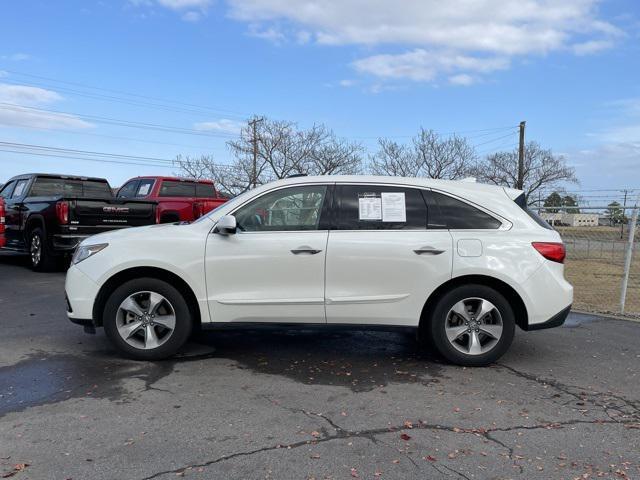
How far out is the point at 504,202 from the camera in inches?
204

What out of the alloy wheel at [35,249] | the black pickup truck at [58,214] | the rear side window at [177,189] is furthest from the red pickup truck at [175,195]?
the alloy wheel at [35,249]

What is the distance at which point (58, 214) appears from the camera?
998 cm

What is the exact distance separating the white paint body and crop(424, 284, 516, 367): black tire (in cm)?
15

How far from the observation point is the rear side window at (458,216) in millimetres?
5078

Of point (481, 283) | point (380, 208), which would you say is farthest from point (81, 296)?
point (481, 283)

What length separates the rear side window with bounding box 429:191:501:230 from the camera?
5078mm

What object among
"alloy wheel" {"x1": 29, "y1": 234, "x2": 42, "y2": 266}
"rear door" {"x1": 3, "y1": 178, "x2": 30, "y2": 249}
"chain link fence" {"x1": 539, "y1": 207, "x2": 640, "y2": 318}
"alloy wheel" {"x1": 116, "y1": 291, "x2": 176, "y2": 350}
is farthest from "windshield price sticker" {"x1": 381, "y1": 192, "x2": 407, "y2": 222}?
"rear door" {"x1": 3, "y1": 178, "x2": 30, "y2": 249}

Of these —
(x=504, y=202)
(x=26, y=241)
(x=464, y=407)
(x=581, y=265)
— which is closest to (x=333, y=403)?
(x=464, y=407)

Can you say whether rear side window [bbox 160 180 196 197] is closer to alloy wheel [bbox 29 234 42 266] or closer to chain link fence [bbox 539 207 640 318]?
alloy wheel [bbox 29 234 42 266]

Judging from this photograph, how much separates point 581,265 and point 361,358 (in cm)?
1445

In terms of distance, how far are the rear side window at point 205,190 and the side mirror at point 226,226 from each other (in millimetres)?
8809

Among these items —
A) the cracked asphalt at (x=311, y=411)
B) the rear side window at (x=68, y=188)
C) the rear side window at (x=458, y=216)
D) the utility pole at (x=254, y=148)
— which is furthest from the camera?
the utility pole at (x=254, y=148)

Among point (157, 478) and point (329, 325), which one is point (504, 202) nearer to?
point (329, 325)

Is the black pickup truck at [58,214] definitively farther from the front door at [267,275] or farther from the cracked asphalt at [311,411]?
the front door at [267,275]
